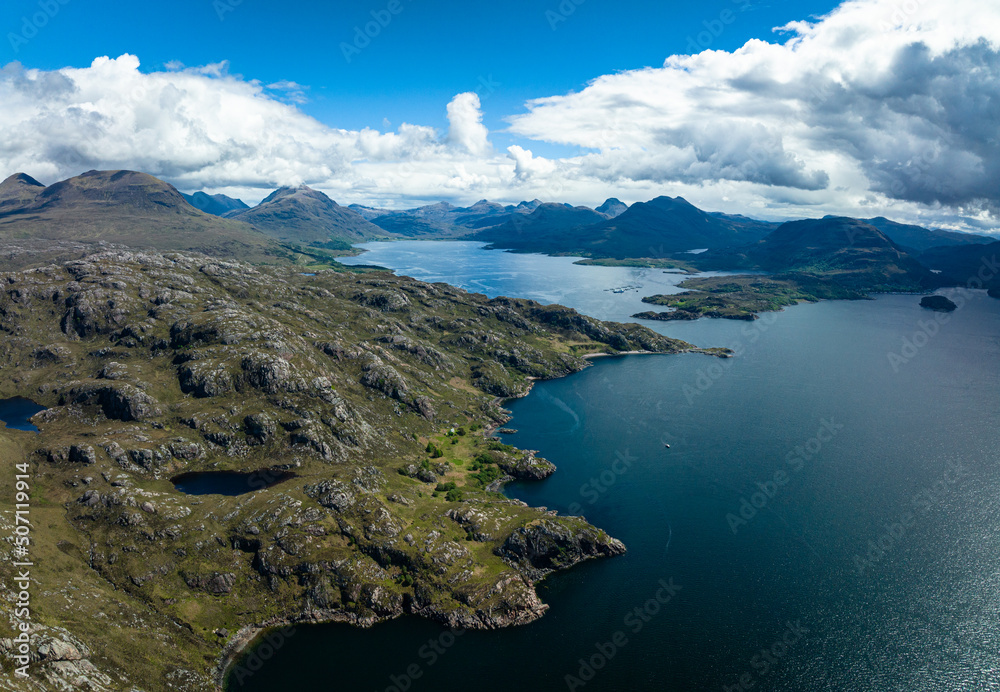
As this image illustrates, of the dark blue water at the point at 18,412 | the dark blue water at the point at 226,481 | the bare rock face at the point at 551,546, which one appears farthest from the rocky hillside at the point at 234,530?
the dark blue water at the point at 18,412

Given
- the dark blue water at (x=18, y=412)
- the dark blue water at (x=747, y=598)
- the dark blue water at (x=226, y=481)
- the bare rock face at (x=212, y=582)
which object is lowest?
the dark blue water at (x=747, y=598)

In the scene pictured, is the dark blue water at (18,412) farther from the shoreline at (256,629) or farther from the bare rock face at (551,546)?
the bare rock face at (551,546)

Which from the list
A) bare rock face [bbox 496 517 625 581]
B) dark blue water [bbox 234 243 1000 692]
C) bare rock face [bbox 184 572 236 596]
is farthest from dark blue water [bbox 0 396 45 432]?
bare rock face [bbox 496 517 625 581]

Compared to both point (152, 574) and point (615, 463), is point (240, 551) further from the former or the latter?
point (615, 463)

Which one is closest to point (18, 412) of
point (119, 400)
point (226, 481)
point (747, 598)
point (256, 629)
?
point (119, 400)

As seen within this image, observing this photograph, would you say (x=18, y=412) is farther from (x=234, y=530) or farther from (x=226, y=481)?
(x=234, y=530)

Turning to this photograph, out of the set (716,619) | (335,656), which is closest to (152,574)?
(335,656)
